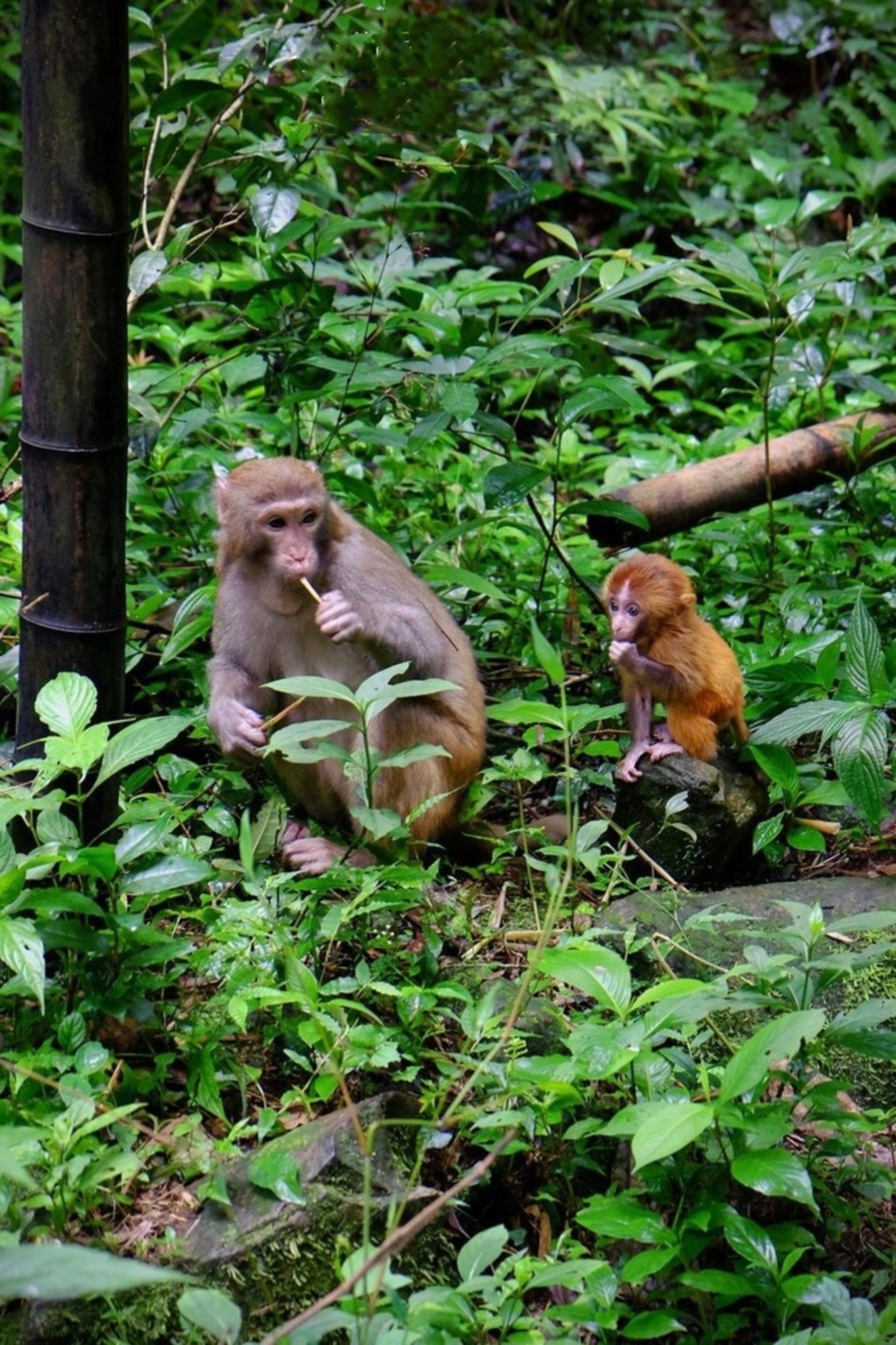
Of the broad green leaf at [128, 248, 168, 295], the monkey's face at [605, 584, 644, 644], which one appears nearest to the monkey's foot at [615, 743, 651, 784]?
the monkey's face at [605, 584, 644, 644]

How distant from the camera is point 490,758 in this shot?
5387 millimetres

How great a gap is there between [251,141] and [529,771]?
3126 millimetres

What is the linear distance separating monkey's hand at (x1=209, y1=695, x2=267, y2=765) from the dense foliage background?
0.22 m

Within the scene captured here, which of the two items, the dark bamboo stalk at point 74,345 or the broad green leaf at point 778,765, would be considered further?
the broad green leaf at point 778,765

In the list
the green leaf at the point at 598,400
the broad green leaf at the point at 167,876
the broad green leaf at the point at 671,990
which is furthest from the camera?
the green leaf at the point at 598,400

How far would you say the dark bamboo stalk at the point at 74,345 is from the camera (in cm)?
344

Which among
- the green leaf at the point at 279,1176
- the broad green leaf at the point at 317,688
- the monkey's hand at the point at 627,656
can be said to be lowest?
the green leaf at the point at 279,1176

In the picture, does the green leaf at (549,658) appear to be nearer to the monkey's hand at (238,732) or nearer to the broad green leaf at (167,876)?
the broad green leaf at (167,876)

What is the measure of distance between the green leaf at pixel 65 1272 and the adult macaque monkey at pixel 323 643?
2.57 meters

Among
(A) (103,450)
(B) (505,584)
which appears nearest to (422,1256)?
(A) (103,450)

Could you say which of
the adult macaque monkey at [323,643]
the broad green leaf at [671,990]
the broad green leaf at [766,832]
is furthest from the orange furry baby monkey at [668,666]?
the broad green leaf at [671,990]

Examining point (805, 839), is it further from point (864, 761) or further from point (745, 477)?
point (745, 477)

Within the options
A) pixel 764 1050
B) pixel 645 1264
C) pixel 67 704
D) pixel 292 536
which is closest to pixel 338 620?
pixel 292 536

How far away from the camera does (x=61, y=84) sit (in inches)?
135
